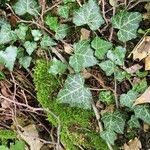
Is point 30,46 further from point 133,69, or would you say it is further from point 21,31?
point 133,69

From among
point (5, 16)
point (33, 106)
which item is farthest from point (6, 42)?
point (33, 106)

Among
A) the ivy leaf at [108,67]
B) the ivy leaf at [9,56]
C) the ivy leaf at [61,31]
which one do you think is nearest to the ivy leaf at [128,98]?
the ivy leaf at [108,67]

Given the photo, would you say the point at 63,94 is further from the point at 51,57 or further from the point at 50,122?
the point at 50,122

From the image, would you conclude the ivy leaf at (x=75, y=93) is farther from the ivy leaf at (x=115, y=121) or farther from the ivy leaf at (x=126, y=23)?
the ivy leaf at (x=126, y=23)

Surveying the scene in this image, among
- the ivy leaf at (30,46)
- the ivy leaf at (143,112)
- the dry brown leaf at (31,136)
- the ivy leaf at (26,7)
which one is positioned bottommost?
the dry brown leaf at (31,136)

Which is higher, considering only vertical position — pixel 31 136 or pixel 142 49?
pixel 142 49

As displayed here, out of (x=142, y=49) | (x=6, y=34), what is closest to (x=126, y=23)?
(x=142, y=49)
